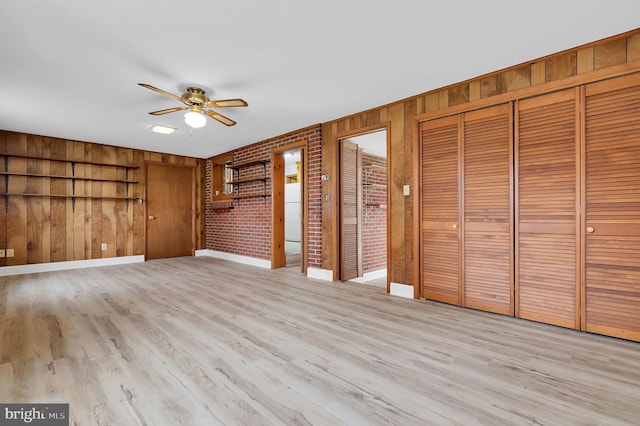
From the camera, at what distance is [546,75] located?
104 inches

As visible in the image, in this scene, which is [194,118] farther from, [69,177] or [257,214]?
[69,177]

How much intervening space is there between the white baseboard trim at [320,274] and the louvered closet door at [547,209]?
2.39 m

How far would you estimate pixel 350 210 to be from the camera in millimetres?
4652

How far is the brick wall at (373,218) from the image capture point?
509cm

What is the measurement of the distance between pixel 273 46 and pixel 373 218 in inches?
138

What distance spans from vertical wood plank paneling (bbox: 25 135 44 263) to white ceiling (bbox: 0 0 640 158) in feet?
5.39

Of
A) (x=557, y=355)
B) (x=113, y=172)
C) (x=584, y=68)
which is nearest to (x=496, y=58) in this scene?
(x=584, y=68)

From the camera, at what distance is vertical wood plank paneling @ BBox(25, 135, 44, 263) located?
5012 millimetres

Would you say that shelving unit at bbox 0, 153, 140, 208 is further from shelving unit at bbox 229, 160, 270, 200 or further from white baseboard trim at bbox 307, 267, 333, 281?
white baseboard trim at bbox 307, 267, 333, 281

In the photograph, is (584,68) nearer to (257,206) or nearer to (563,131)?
(563,131)

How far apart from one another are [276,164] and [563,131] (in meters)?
4.08

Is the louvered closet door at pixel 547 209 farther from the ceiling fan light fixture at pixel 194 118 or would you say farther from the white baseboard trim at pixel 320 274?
the ceiling fan light fixture at pixel 194 118

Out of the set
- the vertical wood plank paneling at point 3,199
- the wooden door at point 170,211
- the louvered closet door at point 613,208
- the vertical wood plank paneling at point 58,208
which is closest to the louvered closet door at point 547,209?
the louvered closet door at point 613,208

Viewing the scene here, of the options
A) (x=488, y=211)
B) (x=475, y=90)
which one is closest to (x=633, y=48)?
(x=475, y=90)
